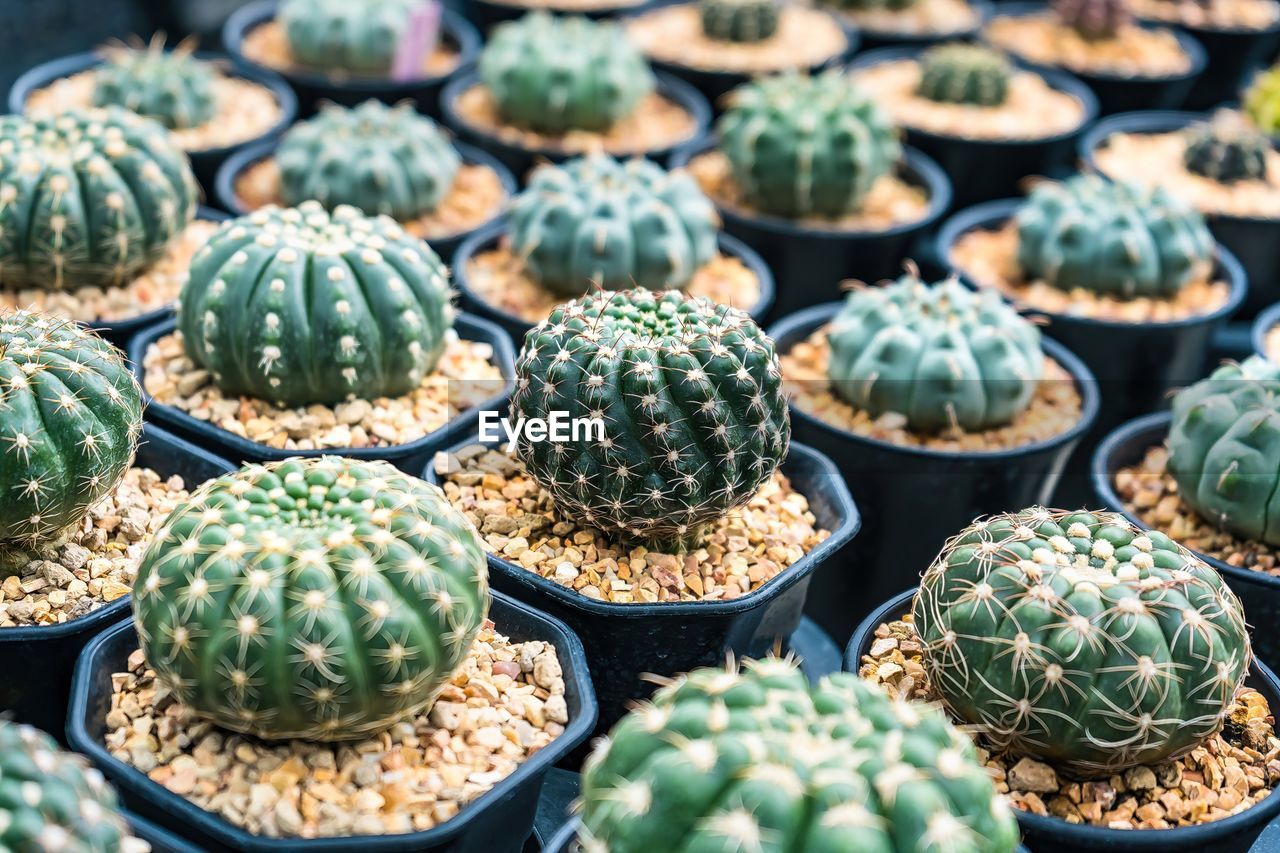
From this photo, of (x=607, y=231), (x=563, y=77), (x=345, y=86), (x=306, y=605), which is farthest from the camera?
(x=345, y=86)

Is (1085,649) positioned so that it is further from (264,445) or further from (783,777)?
(264,445)

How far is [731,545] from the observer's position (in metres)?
3.31

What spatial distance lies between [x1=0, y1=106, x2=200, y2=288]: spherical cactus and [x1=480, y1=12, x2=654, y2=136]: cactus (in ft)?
5.37

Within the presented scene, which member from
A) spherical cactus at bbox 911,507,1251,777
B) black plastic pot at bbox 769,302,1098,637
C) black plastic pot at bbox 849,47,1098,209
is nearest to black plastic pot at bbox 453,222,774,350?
black plastic pot at bbox 769,302,1098,637

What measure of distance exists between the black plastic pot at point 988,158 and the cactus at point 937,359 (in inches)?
70.0

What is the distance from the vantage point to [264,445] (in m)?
3.45

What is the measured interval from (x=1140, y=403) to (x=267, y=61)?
3802 mm

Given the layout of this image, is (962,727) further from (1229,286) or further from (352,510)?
(1229,286)

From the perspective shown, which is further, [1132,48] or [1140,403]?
[1132,48]

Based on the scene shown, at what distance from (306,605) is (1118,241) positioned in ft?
10.7

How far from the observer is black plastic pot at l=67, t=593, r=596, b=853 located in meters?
2.41

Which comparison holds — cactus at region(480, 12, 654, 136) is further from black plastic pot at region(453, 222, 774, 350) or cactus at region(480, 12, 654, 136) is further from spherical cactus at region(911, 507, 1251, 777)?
spherical cactus at region(911, 507, 1251, 777)

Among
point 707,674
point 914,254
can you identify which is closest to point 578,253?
point 914,254

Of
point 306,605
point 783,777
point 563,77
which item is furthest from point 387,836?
point 563,77
